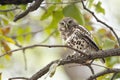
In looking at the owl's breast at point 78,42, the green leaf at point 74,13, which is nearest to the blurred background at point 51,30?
the green leaf at point 74,13

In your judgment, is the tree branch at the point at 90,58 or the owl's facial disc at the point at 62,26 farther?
the owl's facial disc at the point at 62,26

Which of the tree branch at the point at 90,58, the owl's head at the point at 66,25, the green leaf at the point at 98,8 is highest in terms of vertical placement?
the owl's head at the point at 66,25

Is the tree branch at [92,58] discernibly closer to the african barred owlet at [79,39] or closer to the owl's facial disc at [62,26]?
the african barred owlet at [79,39]

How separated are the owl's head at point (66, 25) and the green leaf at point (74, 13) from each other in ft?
2.90

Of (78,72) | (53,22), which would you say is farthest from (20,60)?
(53,22)

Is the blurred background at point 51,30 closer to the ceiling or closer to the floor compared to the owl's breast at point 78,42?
closer to the ceiling

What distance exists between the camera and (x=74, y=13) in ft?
11.4

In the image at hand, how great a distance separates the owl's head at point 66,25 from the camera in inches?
175

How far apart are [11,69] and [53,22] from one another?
4.27 meters

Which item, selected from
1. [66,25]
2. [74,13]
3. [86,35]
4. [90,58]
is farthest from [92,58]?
[66,25]

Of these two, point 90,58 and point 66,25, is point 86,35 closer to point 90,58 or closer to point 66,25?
point 66,25

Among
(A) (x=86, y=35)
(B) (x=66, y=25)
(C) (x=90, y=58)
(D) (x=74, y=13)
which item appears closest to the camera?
(C) (x=90, y=58)

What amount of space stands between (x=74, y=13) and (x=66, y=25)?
1.09 metres

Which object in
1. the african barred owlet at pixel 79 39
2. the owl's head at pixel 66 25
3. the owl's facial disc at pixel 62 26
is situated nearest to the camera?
the african barred owlet at pixel 79 39
